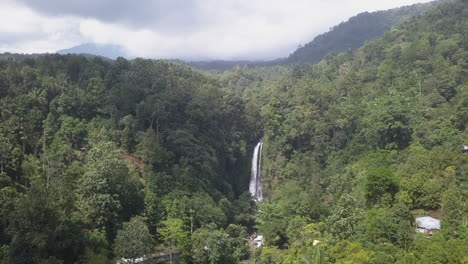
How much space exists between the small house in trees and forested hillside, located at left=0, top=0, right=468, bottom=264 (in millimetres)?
498

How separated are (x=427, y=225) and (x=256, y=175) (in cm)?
2855

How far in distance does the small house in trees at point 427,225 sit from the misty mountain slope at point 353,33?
104 metres

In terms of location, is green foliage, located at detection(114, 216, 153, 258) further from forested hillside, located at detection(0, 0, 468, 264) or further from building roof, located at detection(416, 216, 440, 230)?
building roof, located at detection(416, 216, 440, 230)

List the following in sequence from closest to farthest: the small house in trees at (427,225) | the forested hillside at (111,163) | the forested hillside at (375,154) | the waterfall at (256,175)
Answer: the forested hillside at (375,154) → the small house in trees at (427,225) → the forested hillside at (111,163) → the waterfall at (256,175)

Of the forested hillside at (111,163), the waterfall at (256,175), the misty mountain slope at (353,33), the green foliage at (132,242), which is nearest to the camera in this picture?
the forested hillside at (111,163)

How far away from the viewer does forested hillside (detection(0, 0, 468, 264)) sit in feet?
82.6

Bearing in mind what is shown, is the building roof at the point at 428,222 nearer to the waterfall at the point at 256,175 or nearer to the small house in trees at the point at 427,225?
the small house in trees at the point at 427,225

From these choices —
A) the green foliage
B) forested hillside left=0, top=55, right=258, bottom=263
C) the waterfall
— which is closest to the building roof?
forested hillside left=0, top=55, right=258, bottom=263

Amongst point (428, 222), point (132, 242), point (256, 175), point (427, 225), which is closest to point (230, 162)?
point (256, 175)

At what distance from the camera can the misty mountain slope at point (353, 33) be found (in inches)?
5054

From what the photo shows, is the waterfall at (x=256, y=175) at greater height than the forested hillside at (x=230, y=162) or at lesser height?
lesser

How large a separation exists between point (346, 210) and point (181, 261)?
40.2 ft

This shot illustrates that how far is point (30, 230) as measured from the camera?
24.2 meters

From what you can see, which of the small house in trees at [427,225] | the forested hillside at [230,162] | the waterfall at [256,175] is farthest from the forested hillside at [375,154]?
the waterfall at [256,175]
